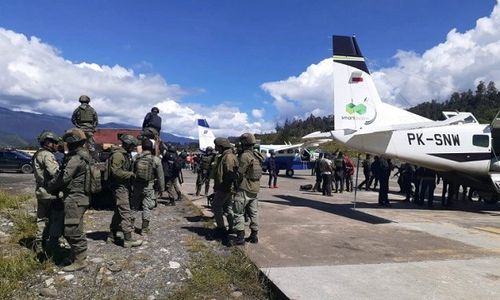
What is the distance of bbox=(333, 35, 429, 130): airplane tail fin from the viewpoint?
12.6m

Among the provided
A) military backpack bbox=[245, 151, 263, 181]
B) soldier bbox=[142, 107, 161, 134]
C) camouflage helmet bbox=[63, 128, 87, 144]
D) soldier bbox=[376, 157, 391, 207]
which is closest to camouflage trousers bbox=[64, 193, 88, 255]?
camouflage helmet bbox=[63, 128, 87, 144]

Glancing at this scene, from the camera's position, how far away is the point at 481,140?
43.9 feet

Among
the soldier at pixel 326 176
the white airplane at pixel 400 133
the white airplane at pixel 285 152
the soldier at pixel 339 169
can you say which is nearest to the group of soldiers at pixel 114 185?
the white airplane at pixel 400 133

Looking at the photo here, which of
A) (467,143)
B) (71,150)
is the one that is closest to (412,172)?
(467,143)

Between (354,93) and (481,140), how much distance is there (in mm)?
4421

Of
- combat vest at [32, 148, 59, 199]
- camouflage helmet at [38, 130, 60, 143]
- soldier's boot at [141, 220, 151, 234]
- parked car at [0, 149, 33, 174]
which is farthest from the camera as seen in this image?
parked car at [0, 149, 33, 174]

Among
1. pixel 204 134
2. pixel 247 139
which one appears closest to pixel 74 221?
pixel 247 139

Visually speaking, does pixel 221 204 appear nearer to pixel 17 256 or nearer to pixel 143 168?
pixel 143 168

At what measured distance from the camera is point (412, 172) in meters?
16.9

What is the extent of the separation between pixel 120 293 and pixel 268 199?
32.9ft

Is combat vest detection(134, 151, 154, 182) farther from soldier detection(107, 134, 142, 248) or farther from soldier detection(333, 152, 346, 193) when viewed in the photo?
soldier detection(333, 152, 346, 193)

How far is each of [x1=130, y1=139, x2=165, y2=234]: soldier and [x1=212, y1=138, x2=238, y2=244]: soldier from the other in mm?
1191

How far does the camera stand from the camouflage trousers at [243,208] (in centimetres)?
718

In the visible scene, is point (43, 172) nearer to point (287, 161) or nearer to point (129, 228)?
point (129, 228)
